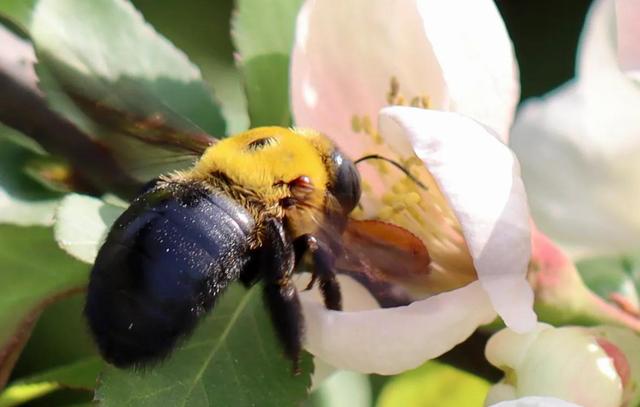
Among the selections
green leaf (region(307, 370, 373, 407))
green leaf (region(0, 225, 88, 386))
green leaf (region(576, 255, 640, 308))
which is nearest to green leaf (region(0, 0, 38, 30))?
green leaf (region(0, 225, 88, 386))

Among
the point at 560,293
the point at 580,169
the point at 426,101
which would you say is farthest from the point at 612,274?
the point at 426,101

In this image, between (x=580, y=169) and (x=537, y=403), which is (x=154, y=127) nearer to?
(x=537, y=403)

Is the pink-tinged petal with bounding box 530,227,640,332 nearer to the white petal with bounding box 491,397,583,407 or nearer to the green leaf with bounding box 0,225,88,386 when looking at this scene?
the white petal with bounding box 491,397,583,407

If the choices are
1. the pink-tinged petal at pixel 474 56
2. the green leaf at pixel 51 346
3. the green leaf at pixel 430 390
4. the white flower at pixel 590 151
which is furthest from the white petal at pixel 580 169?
the green leaf at pixel 51 346

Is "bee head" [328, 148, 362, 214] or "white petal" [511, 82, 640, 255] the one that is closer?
"bee head" [328, 148, 362, 214]

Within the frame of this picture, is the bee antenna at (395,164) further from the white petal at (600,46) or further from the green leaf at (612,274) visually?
the green leaf at (612,274)

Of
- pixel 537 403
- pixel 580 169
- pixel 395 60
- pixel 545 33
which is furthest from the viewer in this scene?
pixel 545 33
